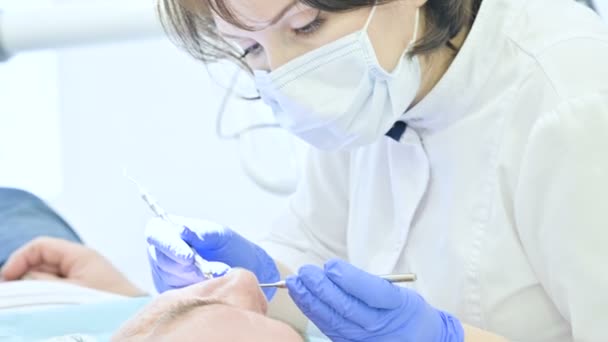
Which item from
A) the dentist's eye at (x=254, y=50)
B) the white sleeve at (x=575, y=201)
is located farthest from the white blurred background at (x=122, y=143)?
the white sleeve at (x=575, y=201)

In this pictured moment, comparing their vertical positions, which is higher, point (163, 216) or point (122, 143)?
point (163, 216)

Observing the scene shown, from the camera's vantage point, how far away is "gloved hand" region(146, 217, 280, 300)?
49.8 inches

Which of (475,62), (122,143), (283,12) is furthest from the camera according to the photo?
(122,143)

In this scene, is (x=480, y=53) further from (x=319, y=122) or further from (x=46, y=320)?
(x=46, y=320)

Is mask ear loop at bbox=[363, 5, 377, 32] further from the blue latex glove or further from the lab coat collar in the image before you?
the blue latex glove

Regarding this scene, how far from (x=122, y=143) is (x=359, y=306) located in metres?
1.63

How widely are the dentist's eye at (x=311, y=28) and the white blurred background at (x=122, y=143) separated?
1292 millimetres

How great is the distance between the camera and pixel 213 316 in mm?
950

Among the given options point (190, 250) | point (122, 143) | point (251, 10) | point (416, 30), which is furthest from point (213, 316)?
point (122, 143)

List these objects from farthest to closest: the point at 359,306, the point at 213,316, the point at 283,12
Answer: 1. the point at 283,12
2. the point at 359,306
3. the point at 213,316

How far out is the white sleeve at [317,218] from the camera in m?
1.67

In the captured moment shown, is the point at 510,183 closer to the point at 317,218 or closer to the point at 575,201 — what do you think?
the point at 575,201

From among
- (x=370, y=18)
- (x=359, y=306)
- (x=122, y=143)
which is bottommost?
(x=122, y=143)

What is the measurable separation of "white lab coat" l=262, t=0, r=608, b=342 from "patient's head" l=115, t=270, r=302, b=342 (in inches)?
15.3
